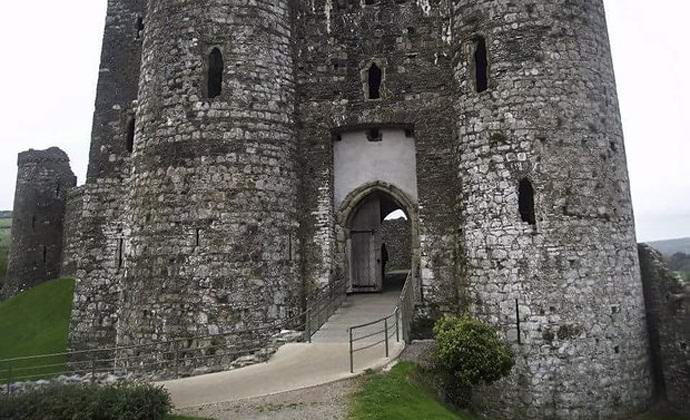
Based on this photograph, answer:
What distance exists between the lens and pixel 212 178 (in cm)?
1444

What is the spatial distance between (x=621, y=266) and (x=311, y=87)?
33.3 feet

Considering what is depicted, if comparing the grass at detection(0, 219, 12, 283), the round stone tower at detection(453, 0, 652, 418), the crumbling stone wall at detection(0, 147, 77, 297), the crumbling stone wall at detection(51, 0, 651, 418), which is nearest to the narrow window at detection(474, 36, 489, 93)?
the round stone tower at detection(453, 0, 652, 418)

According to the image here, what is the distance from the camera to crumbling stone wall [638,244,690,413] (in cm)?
1362

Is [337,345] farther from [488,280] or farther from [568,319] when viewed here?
[568,319]

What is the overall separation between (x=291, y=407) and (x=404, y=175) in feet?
29.8

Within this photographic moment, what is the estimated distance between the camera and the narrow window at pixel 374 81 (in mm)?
16641

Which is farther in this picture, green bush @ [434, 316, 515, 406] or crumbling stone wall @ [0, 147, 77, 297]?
crumbling stone wall @ [0, 147, 77, 297]

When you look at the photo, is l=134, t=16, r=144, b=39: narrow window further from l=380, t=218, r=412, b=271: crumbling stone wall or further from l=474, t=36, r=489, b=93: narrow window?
l=380, t=218, r=412, b=271: crumbling stone wall

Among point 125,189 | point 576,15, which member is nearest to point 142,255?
point 125,189

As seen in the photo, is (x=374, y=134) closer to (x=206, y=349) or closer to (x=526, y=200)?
(x=526, y=200)

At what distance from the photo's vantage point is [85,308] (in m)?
19.2

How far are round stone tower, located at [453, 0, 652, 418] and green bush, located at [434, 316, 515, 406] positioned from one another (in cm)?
160

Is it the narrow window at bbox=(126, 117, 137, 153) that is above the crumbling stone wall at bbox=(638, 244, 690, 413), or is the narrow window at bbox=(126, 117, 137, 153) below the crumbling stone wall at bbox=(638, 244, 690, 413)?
above

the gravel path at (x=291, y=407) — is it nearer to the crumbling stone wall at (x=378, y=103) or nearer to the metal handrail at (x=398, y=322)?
the metal handrail at (x=398, y=322)
